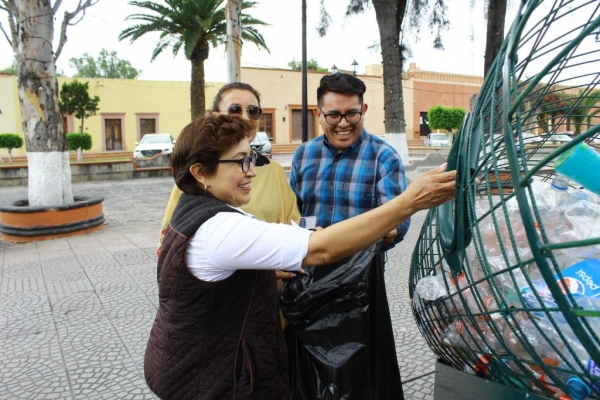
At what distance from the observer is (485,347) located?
1.21 metres

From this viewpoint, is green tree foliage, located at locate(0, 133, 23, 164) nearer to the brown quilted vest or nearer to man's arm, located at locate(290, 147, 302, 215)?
man's arm, located at locate(290, 147, 302, 215)

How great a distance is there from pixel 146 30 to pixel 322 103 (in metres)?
17.7

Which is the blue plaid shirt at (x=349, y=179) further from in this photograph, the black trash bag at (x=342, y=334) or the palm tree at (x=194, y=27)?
the palm tree at (x=194, y=27)

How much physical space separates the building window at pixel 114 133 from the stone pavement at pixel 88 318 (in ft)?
85.8

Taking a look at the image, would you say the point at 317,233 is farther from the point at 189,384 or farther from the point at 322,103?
the point at 322,103

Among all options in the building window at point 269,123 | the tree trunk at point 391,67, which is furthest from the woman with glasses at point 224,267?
the building window at point 269,123

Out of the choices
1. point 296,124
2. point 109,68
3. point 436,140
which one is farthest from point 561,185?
point 109,68

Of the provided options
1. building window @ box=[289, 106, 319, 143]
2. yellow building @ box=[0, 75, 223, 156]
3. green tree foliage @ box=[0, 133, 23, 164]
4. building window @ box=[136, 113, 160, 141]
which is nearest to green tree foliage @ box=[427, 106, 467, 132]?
building window @ box=[289, 106, 319, 143]

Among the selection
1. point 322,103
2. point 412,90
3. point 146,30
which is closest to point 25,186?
point 146,30

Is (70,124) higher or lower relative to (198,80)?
lower

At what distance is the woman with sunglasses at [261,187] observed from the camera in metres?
2.05

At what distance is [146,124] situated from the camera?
32.4 meters

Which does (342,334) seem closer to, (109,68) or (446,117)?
(446,117)

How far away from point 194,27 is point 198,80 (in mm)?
1889
